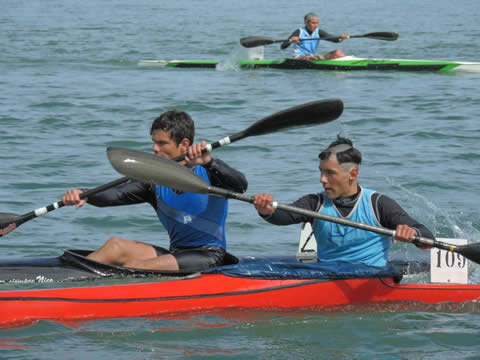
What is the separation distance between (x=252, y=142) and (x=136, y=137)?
1.68m

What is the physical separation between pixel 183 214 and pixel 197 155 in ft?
1.43

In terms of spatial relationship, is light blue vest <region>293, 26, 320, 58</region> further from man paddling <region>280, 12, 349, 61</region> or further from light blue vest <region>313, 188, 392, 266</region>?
light blue vest <region>313, 188, 392, 266</region>

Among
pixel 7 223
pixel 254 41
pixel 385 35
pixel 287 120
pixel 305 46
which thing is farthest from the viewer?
pixel 305 46

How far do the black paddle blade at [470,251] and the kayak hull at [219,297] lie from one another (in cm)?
32

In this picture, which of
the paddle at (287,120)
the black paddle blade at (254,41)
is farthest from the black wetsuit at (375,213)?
the black paddle blade at (254,41)

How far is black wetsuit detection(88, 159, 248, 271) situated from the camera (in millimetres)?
5504

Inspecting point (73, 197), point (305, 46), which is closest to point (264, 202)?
point (73, 197)

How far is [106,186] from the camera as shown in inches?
222

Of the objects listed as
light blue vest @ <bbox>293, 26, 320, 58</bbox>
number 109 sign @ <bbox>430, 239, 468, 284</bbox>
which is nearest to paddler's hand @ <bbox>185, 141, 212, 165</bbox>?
number 109 sign @ <bbox>430, 239, 468, 284</bbox>

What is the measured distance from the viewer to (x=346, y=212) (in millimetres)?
5484

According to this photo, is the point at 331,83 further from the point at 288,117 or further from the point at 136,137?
the point at 288,117

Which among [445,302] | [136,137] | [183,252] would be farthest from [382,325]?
[136,137]

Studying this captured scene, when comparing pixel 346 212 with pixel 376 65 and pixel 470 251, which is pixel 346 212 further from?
pixel 376 65

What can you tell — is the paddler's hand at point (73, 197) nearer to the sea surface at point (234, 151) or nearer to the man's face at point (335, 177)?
the sea surface at point (234, 151)
